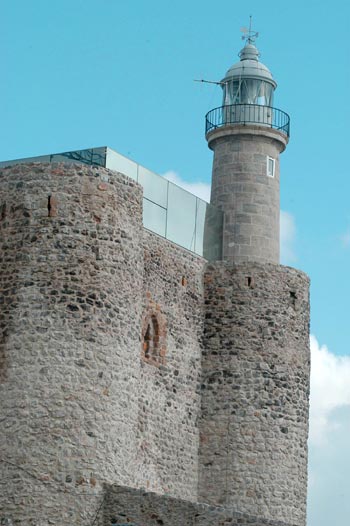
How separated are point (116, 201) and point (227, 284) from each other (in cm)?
571

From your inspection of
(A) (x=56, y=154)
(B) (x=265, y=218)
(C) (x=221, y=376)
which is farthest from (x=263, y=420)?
(A) (x=56, y=154)

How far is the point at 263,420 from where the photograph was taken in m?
34.0

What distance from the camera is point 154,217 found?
33.3m

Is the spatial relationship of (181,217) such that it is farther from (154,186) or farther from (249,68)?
(249,68)

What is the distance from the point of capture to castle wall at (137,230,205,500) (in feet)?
105

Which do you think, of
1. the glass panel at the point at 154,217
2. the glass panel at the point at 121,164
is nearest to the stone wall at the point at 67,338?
the glass panel at the point at 121,164

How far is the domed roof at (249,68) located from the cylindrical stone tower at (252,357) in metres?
1.70

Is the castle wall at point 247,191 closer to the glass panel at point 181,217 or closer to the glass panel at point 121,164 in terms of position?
the glass panel at point 181,217

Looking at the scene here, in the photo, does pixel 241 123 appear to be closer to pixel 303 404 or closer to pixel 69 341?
pixel 303 404

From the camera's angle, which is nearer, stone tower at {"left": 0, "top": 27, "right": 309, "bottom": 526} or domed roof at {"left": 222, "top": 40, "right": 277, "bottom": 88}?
stone tower at {"left": 0, "top": 27, "right": 309, "bottom": 526}

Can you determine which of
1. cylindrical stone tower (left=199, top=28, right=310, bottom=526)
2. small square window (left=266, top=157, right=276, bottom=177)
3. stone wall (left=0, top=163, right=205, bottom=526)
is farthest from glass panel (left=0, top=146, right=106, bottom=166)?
small square window (left=266, top=157, right=276, bottom=177)

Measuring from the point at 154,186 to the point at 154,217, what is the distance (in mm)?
637

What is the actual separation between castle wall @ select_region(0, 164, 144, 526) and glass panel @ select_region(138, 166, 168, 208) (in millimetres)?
2746

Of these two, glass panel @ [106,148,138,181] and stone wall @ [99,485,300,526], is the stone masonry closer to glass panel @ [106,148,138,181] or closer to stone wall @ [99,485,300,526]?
stone wall @ [99,485,300,526]
